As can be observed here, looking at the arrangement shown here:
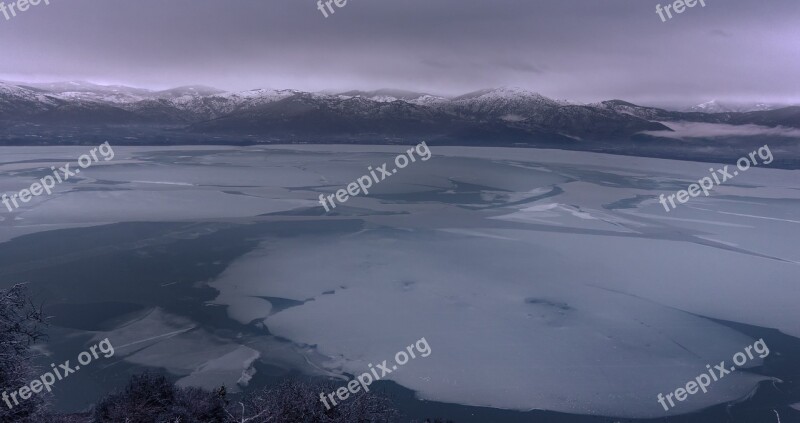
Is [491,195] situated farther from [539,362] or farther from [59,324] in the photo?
[59,324]

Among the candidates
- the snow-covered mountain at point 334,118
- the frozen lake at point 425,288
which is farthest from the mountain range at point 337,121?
the frozen lake at point 425,288

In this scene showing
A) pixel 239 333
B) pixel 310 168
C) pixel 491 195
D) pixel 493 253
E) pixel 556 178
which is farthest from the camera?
pixel 310 168

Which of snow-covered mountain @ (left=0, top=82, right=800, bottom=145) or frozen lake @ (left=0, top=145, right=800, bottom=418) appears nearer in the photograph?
frozen lake @ (left=0, top=145, right=800, bottom=418)

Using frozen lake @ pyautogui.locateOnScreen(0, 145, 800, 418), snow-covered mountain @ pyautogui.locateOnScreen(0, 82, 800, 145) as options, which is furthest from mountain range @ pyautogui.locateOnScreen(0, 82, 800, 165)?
frozen lake @ pyautogui.locateOnScreen(0, 145, 800, 418)

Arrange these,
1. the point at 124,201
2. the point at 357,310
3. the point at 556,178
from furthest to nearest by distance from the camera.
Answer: the point at 556,178
the point at 124,201
the point at 357,310

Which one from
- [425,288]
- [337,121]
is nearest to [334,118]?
[337,121]

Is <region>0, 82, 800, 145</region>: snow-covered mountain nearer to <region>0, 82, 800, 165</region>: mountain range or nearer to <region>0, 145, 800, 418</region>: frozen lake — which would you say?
<region>0, 82, 800, 165</region>: mountain range

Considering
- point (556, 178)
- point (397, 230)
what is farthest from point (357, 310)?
point (556, 178)

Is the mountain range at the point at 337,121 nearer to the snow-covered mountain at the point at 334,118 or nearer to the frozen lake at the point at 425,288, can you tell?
the snow-covered mountain at the point at 334,118
